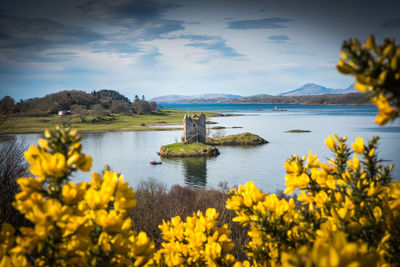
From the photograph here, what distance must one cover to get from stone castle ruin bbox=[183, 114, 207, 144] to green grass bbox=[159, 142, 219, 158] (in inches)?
68.9

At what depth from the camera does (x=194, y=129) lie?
3509 centimetres

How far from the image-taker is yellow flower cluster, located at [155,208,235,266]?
173 centimetres

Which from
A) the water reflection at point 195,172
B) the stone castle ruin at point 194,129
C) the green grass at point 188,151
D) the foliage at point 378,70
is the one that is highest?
the foliage at point 378,70

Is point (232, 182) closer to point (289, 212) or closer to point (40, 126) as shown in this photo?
point (289, 212)

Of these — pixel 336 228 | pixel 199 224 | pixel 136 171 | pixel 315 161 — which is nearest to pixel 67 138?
pixel 199 224

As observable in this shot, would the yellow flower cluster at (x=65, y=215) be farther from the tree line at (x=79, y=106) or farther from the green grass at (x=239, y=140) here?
the tree line at (x=79, y=106)

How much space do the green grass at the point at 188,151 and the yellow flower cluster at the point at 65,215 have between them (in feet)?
99.0

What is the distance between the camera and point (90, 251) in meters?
1.30

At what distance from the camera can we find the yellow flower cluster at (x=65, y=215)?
122 centimetres

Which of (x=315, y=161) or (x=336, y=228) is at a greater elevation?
(x=315, y=161)

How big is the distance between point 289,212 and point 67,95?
90.1 meters

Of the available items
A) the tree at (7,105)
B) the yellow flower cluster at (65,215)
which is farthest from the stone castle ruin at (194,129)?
the yellow flower cluster at (65,215)

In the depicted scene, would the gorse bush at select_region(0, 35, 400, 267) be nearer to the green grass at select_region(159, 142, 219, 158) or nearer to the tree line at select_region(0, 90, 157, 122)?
the green grass at select_region(159, 142, 219, 158)

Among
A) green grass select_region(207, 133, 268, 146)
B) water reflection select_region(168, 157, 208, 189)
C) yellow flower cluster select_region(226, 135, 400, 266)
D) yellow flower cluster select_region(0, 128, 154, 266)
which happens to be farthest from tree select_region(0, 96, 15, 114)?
green grass select_region(207, 133, 268, 146)
